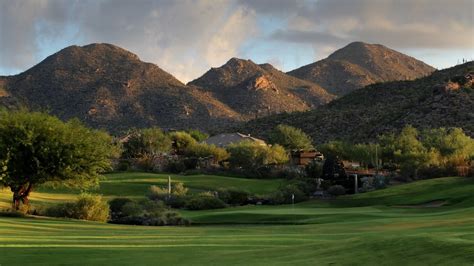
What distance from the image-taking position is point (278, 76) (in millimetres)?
151250

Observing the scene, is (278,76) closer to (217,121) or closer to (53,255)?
(217,121)

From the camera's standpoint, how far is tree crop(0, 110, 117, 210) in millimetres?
34625

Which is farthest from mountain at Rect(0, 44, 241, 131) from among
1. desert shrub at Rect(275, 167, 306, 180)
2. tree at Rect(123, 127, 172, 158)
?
desert shrub at Rect(275, 167, 306, 180)

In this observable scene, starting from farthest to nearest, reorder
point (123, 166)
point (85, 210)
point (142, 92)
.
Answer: point (142, 92) → point (123, 166) → point (85, 210)

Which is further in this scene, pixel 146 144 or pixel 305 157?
pixel 146 144

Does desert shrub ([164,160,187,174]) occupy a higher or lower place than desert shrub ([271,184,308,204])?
higher

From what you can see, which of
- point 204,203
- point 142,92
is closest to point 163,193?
point 204,203

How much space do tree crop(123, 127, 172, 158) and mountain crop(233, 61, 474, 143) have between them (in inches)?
942

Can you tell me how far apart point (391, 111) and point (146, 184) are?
5322 centimetres

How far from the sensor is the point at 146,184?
6047cm

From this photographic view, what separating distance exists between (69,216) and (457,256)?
1078 inches

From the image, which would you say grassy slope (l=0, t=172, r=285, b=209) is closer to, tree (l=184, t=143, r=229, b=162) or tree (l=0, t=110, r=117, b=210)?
tree (l=184, t=143, r=229, b=162)

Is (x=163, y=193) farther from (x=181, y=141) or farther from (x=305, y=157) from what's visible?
(x=181, y=141)

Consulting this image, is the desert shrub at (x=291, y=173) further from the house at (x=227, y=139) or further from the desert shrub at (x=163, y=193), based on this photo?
the house at (x=227, y=139)
